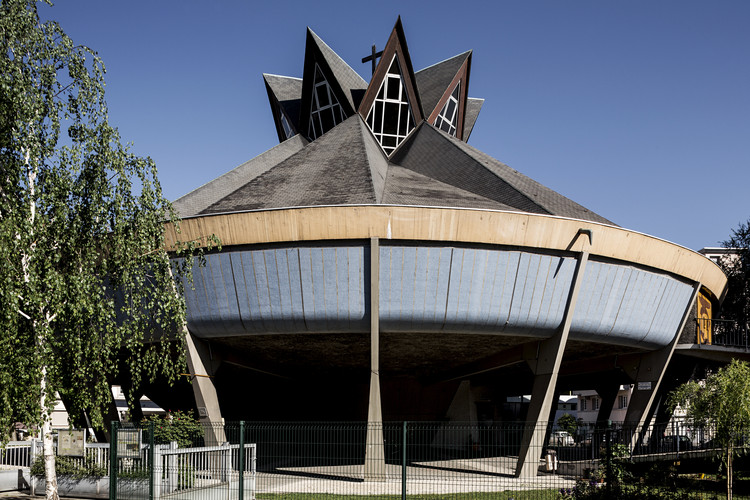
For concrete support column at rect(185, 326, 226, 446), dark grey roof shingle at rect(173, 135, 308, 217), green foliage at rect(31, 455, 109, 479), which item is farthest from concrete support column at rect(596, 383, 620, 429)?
green foliage at rect(31, 455, 109, 479)

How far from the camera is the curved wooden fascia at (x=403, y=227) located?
79.9 ft

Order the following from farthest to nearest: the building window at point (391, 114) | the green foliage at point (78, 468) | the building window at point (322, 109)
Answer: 1. the building window at point (322, 109)
2. the building window at point (391, 114)
3. the green foliage at point (78, 468)

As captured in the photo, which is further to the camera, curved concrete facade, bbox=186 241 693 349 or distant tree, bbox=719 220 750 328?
distant tree, bbox=719 220 750 328

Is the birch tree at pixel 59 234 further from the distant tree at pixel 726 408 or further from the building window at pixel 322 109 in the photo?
the building window at pixel 322 109

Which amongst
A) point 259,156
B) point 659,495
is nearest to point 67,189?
point 659,495

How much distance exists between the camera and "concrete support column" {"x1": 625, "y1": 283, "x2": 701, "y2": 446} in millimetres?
31062

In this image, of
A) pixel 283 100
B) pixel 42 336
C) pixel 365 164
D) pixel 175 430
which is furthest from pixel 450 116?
pixel 42 336

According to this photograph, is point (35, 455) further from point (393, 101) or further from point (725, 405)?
point (393, 101)

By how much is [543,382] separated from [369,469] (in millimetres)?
7684

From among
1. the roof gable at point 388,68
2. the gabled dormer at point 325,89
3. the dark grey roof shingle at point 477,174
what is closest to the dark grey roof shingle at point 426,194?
the dark grey roof shingle at point 477,174

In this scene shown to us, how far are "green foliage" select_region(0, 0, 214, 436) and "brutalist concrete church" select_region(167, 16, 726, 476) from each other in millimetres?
9196

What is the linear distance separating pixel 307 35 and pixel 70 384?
3161 cm

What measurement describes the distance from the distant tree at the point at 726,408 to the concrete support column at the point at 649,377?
12986mm

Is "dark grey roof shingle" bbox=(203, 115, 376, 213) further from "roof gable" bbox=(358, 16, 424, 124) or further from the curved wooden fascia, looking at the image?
"roof gable" bbox=(358, 16, 424, 124)
